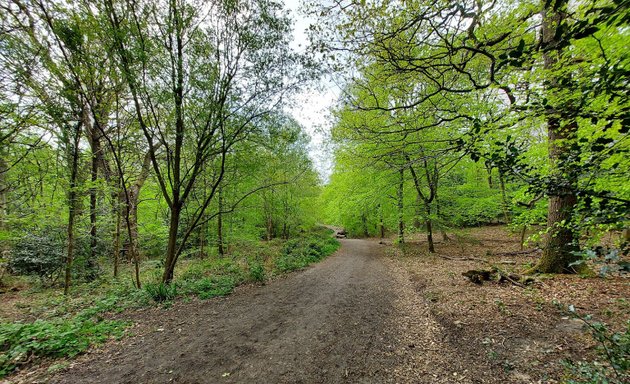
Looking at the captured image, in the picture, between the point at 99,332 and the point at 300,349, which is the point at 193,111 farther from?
the point at 300,349

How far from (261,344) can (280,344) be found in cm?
29

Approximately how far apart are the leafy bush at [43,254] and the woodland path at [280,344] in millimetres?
6074

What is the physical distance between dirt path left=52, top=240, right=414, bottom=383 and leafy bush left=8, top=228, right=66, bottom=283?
638 centimetres

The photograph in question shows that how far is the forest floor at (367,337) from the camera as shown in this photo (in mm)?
2707

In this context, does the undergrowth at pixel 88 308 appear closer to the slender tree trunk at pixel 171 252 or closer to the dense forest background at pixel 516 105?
the slender tree trunk at pixel 171 252

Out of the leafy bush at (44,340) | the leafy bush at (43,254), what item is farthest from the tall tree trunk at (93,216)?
the leafy bush at (44,340)

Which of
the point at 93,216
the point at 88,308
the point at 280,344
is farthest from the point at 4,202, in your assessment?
the point at 280,344

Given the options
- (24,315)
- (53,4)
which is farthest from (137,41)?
(24,315)

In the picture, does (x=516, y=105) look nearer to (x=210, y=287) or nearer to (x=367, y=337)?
(x=367, y=337)

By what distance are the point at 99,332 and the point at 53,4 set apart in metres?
6.13

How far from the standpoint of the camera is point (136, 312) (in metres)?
4.71

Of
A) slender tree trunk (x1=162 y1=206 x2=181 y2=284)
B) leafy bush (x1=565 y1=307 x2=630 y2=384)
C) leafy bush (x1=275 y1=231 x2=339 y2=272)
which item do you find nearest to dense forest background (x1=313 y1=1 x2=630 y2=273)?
leafy bush (x1=565 y1=307 x2=630 y2=384)

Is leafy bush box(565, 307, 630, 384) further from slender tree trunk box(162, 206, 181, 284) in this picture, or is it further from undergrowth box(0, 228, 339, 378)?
slender tree trunk box(162, 206, 181, 284)

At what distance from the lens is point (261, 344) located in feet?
11.3
